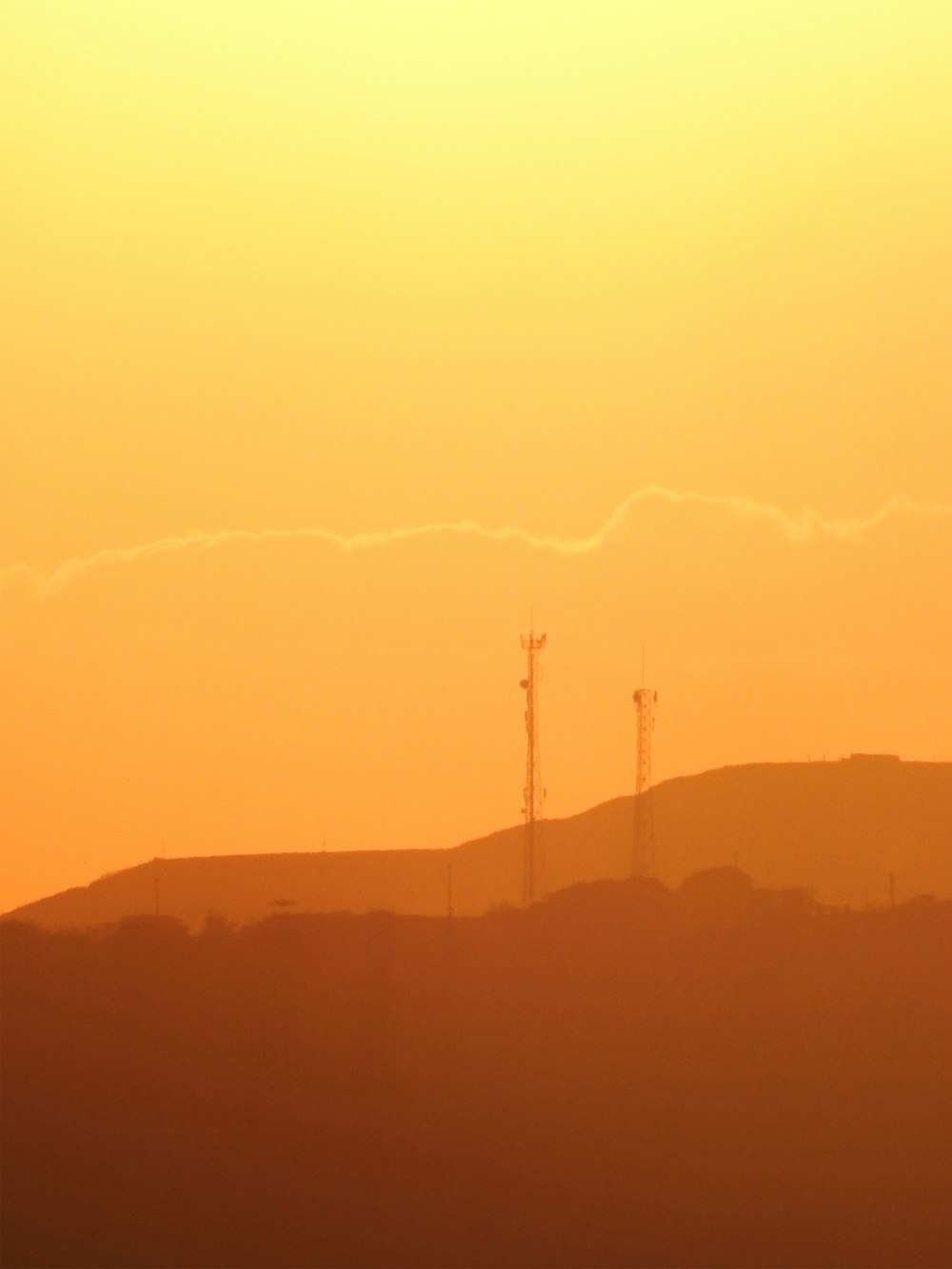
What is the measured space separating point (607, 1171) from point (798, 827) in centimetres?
288

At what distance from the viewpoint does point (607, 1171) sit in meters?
11.3

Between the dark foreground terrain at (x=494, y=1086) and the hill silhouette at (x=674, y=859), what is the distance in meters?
0.15

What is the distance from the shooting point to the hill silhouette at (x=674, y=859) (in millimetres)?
11758

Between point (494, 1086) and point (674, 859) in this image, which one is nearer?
point (494, 1086)

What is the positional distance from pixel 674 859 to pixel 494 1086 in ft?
6.54

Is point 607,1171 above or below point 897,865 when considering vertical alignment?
below

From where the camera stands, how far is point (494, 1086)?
1176 centimetres

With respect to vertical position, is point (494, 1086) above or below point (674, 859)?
below

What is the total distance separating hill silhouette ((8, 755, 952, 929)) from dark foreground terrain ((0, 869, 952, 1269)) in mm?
148

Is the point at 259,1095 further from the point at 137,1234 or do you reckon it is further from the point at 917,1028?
the point at 917,1028

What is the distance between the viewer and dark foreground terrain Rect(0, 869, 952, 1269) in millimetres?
10734

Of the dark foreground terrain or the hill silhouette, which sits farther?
the hill silhouette

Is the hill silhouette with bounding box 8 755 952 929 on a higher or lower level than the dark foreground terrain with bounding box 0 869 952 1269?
higher

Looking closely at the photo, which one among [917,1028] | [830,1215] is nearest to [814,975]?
[917,1028]
